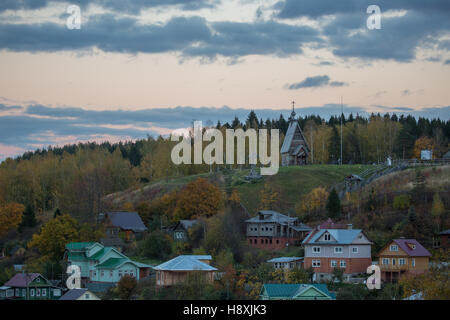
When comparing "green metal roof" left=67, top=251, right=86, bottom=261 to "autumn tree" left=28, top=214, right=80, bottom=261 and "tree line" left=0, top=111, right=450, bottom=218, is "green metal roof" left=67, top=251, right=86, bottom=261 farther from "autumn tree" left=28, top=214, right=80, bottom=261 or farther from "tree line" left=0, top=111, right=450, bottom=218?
"tree line" left=0, top=111, right=450, bottom=218

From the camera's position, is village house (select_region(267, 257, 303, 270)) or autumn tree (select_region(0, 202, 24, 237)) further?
autumn tree (select_region(0, 202, 24, 237))

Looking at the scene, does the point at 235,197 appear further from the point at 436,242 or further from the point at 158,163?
the point at 158,163

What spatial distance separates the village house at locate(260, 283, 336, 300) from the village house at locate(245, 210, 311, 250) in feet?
58.5

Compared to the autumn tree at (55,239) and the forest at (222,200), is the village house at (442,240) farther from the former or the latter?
the autumn tree at (55,239)

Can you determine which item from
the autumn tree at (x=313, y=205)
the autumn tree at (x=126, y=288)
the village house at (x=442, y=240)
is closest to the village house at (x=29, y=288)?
the autumn tree at (x=126, y=288)

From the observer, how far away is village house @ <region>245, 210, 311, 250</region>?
6021 centimetres

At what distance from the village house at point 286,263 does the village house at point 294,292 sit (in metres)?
7.91

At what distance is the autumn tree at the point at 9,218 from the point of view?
7706cm

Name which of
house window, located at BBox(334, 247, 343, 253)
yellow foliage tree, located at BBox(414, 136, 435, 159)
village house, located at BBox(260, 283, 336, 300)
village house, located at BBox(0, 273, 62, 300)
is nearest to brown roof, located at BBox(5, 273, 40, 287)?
village house, located at BBox(0, 273, 62, 300)

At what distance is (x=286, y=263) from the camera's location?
50.9 metres

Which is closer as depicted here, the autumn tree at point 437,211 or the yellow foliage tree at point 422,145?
the autumn tree at point 437,211

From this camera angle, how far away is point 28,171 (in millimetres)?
98750
